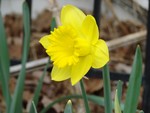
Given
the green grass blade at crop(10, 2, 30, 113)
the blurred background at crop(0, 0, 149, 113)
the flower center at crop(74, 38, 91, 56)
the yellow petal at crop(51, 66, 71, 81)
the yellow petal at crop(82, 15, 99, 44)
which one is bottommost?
the blurred background at crop(0, 0, 149, 113)

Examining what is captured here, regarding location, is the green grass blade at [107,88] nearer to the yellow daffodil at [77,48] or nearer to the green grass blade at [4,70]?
the yellow daffodil at [77,48]

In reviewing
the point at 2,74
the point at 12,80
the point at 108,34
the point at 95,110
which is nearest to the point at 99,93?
the point at 95,110

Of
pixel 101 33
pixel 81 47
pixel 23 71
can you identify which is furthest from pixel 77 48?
pixel 101 33

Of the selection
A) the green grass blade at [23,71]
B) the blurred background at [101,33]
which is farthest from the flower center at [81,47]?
the blurred background at [101,33]

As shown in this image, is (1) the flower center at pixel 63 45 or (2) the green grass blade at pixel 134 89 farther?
(2) the green grass blade at pixel 134 89

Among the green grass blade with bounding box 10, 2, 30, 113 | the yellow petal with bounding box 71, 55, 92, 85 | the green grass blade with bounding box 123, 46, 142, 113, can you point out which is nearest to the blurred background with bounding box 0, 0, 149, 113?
the green grass blade with bounding box 10, 2, 30, 113

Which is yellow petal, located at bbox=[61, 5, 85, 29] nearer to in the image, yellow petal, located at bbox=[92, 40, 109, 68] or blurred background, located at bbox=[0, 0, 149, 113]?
yellow petal, located at bbox=[92, 40, 109, 68]

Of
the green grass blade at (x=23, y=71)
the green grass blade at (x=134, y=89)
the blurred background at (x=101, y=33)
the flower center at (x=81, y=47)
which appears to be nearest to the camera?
the flower center at (x=81, y=47)

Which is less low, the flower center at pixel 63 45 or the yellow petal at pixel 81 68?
the flower center at pixel 63 45

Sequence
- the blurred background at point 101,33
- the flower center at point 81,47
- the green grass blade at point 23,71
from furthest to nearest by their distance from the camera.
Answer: the blurred background at point 101,33
the green grass blade at point 23,71
the flower center at point 81,47
